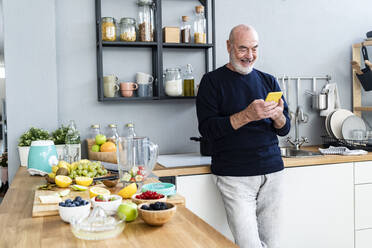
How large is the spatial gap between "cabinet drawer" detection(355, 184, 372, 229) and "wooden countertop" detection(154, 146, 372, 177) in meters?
0.21

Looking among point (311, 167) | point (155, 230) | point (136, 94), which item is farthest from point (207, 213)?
point (155, 230)

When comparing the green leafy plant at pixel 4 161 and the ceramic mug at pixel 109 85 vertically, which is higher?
the ceramic mug at pixel 109 85

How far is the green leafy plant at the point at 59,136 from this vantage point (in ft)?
8.98

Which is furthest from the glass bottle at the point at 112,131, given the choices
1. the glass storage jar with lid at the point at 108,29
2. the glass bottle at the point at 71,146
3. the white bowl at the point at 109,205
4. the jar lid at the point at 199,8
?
the white bowl at the point at 109,205

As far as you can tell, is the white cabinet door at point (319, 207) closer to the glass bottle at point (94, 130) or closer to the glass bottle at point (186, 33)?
the glass bottle at point (186, 33)

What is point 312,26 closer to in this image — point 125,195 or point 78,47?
point 78,47

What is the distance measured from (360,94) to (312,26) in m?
0.74

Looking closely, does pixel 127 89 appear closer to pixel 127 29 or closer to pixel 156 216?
pixel 127 29

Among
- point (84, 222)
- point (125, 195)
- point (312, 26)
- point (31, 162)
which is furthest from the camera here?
point (312, 26)

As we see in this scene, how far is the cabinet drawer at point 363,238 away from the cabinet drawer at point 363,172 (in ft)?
1.19

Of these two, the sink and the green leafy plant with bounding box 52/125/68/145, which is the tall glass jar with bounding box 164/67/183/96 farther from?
the sink

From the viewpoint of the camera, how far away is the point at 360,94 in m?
3.77

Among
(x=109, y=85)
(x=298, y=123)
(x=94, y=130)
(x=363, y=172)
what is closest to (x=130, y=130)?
(x=94, y=130)

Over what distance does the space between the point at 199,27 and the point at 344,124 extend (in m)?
1.41
